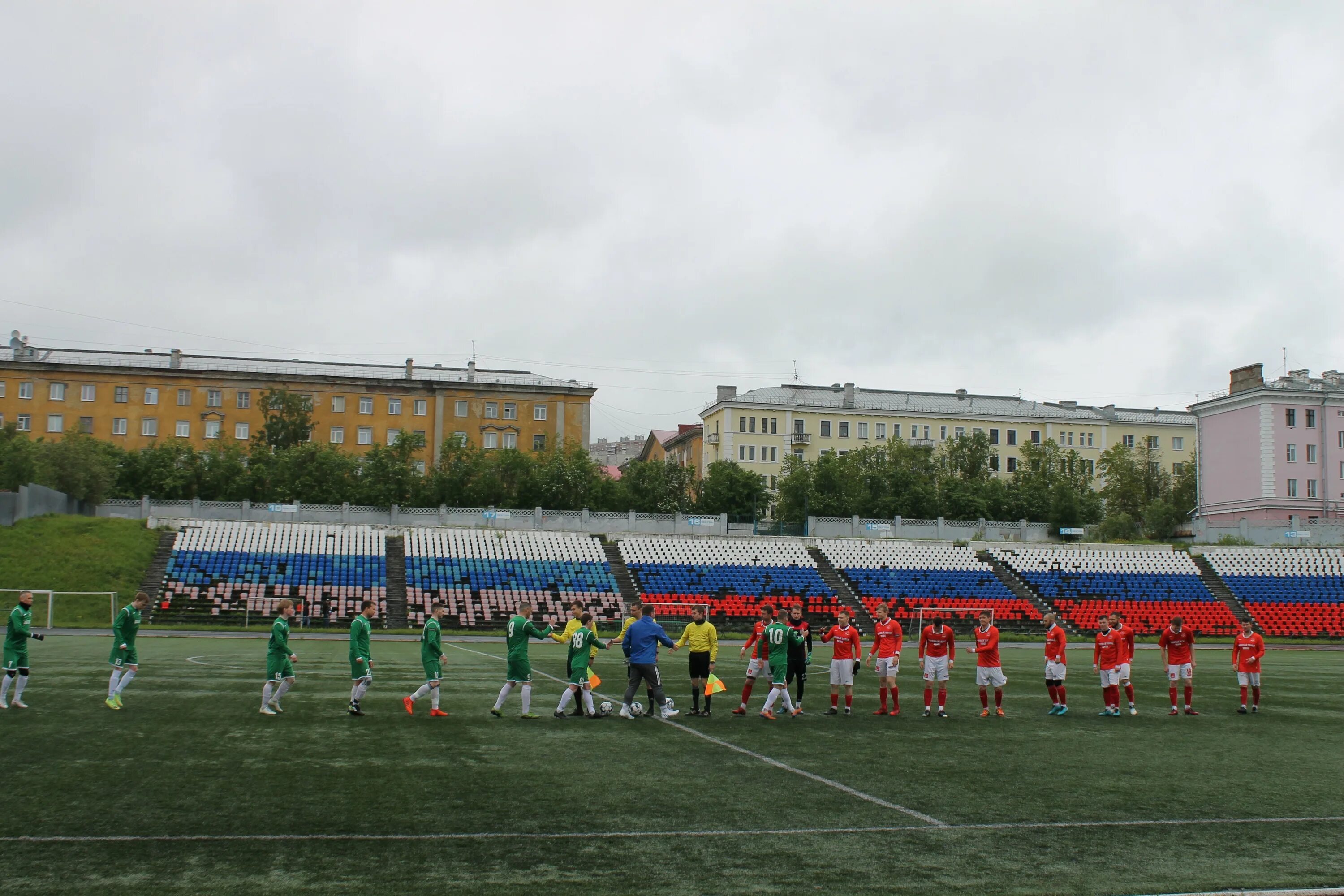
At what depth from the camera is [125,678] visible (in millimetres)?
18156

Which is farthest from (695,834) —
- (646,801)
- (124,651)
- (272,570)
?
(272,570)

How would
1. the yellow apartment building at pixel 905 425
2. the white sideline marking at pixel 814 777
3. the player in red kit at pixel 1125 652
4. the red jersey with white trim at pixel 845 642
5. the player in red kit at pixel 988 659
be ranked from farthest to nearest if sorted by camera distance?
the yellow apartment building at pixel 905 425 → the player in red kit at pixel 1125 652 → the red jersey with white trim at pixel 845 642 → the player in red kit at pixel 988 659 → the white sideline marking at pixel 814 777

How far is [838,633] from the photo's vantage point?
19.9 metres

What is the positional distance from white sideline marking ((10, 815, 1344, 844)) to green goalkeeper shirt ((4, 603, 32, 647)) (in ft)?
33.1

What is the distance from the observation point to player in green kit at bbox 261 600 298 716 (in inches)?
705

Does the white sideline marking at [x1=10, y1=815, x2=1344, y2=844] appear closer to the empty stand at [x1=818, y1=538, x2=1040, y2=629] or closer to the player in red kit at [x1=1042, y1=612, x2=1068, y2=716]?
the player in red kit at [x1=1042, y1=612, x2=1068, y2=716]

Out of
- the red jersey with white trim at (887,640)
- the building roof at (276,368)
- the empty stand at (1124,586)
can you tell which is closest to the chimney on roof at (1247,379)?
the empty stand at (1124,586)

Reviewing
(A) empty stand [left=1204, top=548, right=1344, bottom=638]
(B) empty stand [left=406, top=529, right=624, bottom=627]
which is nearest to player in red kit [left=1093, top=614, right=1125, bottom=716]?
(B) empty stand [left=406, top=529, right=624, bottom=627]

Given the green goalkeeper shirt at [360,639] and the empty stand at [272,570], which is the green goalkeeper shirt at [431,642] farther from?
the empty stand at [272,570]

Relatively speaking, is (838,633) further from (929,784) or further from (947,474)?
(947,474)

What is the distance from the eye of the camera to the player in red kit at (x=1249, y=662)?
21484 mm

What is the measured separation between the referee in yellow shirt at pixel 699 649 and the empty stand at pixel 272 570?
31901mm

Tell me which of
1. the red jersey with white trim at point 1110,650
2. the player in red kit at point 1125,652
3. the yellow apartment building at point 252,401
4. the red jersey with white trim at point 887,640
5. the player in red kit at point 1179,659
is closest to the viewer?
the red jersey with white trim at point 1110,650

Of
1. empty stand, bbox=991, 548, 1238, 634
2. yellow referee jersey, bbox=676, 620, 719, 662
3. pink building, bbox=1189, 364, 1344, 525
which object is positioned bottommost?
empty stand, bbox=991, 548, 1238, 634
